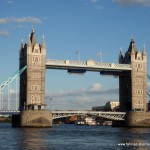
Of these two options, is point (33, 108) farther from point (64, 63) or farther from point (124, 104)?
point (124, 104)

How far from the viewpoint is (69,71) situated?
505ft

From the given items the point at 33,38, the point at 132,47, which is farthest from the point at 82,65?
the point at 132,47

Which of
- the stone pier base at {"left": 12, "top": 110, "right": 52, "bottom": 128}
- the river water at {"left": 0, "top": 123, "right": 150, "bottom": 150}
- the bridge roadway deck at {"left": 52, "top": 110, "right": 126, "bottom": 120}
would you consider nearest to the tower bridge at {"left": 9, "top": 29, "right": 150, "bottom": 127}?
the stone pier base at {"left": 12, "top": 110, "right": 52, "bottom": 128}

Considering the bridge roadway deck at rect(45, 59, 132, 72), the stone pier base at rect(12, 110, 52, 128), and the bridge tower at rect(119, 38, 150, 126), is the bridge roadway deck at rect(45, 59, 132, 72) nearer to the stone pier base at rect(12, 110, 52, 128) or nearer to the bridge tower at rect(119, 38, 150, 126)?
the bridge tower at rect(119, 38, 150, 126)

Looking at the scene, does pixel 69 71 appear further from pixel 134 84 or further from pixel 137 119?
pixel 137 119

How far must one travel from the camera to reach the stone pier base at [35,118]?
140 meters

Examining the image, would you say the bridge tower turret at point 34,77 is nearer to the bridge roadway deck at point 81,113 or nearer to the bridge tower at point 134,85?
the bridge roadway deck at point 81,113

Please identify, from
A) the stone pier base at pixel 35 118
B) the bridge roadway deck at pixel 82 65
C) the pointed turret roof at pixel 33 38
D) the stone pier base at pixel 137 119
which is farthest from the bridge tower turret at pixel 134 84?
the pointed turret roof at pixel 33 38

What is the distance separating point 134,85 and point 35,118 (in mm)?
37083

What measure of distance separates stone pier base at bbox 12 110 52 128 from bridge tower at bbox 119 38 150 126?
89.5 ft

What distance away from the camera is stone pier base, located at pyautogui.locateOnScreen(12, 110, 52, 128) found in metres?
140

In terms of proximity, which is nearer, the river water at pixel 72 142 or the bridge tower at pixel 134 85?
the river water at pixel 72 142

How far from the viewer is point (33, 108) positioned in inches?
5679

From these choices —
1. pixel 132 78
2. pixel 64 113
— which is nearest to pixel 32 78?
pixel 64 113
